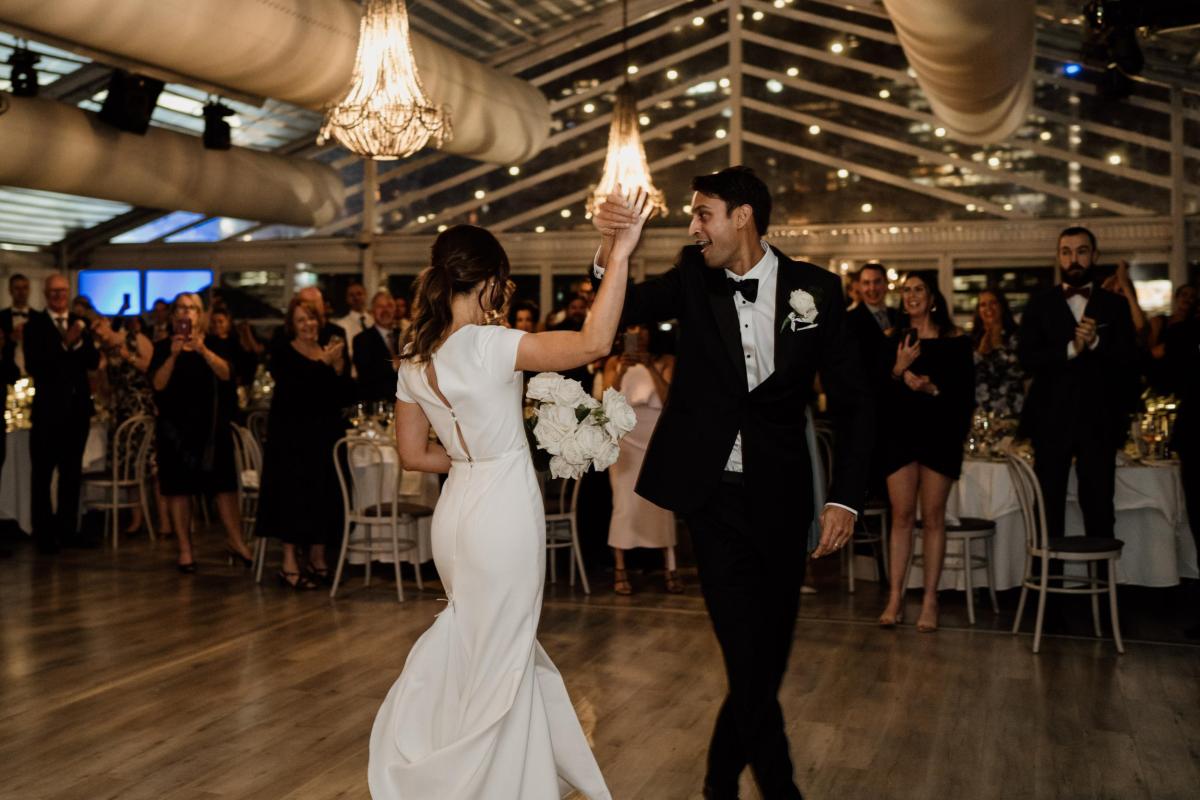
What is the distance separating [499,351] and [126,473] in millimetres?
7014

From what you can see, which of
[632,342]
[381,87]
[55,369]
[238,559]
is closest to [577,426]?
[632,342]

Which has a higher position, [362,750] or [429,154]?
[429,154]

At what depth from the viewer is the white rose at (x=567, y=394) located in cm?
330

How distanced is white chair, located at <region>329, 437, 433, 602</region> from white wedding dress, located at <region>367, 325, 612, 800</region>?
355cm

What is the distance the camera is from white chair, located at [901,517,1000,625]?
20.7 feet

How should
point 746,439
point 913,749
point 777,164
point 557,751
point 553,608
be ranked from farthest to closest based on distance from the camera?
point 777,164 → point 553,608 → point 913,749 → point 557,751 → point 746,439

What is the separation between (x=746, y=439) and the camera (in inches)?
121

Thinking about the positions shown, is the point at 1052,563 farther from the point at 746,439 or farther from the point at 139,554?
the point at 139,554

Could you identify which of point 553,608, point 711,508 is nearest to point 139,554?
point 553,608

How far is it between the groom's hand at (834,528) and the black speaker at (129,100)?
28.4ft

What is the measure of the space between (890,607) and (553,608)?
1.76 meters

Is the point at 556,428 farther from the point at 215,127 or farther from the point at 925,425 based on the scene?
the point at 215,127

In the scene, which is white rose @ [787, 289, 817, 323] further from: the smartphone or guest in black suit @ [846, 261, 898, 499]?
the smartphone

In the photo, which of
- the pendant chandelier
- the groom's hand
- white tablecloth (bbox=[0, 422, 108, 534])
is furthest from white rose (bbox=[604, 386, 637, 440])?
white tablecloth (bbox=[0, 422, 108, 534])
